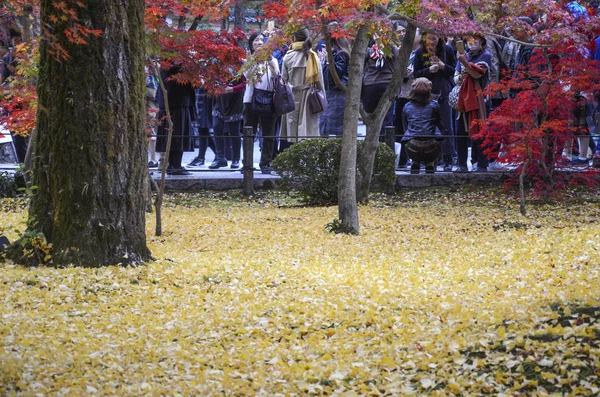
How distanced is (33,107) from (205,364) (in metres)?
6.17

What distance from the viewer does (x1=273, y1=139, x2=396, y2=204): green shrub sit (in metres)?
11.6

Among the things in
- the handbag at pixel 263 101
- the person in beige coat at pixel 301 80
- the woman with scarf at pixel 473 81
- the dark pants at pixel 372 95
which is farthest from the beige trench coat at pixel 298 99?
the woman with scarf at pixel 473 81

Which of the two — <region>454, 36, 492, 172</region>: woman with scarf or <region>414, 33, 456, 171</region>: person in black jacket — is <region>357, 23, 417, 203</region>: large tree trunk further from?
<region>414, 33, 456, 171</region>: person in black jacket

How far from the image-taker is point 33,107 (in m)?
10.0

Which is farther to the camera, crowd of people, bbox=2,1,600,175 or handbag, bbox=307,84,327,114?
handbag, bbox=307,84,327,114

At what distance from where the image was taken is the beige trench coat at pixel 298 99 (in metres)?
12.9

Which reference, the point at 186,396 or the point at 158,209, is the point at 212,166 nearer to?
the point at 158,209

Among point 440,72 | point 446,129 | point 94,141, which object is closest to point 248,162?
point 446,129

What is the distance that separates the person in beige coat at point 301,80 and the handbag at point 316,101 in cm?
5

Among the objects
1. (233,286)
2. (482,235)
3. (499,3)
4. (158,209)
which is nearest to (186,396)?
(233,286)

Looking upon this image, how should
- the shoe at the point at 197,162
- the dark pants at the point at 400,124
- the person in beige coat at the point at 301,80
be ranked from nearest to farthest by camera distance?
the person in beige coat at the point at 301,80 < the dark pants at the point at 400,124 < the shoe at the point at 197,162

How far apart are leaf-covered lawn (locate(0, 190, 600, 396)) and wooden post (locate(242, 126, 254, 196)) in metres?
3.53

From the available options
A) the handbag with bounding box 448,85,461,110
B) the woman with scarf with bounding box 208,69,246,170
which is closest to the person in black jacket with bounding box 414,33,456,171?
the handbag with bounding box 448,85,461,110

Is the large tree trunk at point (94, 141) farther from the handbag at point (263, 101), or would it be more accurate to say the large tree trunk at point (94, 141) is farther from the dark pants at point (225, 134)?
the dark pants at point (225, 134)
